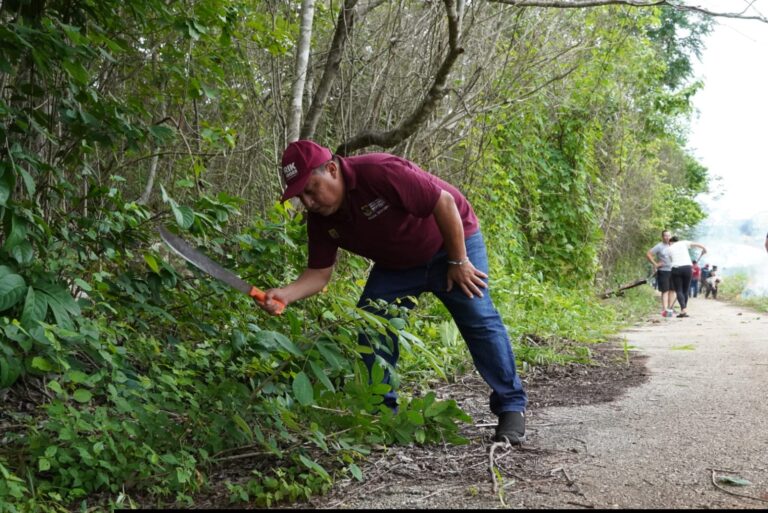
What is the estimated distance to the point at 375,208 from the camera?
4.01 metres

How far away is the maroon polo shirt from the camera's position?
3.93 metres

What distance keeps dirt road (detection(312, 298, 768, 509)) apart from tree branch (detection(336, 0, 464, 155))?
2.30 metres

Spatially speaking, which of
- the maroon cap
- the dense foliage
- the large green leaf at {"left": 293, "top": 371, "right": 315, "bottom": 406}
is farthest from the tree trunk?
the large green leaf at {"left": 293, "top": 371, "right": 315, "bottom": 406}

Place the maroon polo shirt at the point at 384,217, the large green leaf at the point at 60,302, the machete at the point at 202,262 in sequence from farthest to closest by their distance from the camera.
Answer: the maroon polo shirt at the point at 384,217 < the machete at the point at 202,262 < the large green leaf at the point at 60,302

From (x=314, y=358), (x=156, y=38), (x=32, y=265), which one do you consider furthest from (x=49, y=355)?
(x=156, y=38)

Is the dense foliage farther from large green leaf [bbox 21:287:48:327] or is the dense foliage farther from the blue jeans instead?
the blue jeans

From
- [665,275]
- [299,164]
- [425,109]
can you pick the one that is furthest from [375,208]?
[665,275]

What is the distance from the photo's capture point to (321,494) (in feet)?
10.9

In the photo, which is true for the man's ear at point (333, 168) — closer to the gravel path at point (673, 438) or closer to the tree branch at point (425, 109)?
the gravel path at point (673, 438)

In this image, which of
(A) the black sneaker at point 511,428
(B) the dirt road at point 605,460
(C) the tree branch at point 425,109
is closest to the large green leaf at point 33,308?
(B) the dirt road at point 605,460

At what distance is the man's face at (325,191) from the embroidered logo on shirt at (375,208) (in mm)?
134

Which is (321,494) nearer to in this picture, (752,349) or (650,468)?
(650,468)

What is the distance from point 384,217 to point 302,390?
47.4 inches

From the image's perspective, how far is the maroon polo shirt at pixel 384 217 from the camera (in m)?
3.93
